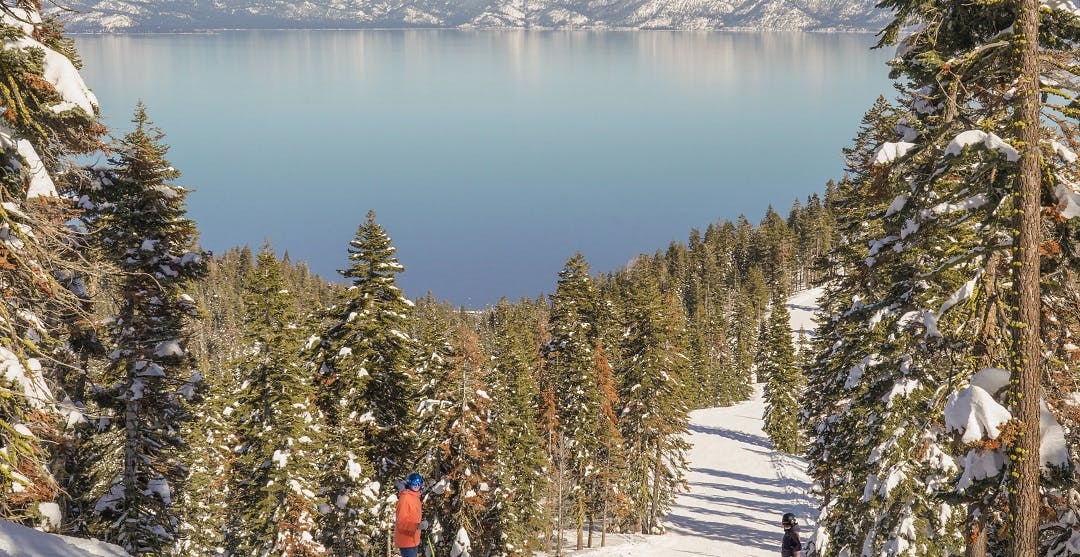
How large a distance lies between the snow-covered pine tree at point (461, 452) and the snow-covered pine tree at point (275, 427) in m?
4.76

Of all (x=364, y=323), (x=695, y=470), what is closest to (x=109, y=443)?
(x=364, y=323)

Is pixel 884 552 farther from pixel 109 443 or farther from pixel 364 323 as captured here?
pixel 109 443

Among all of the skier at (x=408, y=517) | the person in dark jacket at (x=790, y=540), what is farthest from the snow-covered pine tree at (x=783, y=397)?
the skier at (x=408, y=517)

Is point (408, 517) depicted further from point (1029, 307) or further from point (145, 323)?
point (145, 323)

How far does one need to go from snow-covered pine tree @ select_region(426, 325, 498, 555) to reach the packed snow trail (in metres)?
11.0

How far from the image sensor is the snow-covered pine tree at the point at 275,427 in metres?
26.6

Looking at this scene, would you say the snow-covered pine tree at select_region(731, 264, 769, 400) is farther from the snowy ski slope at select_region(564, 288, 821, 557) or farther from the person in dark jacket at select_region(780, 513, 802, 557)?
the person in dark jacket at select_region(780, 513, 802, 557)

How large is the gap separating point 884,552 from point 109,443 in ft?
69.8

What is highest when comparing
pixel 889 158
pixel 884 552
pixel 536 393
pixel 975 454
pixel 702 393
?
pixel 889 158

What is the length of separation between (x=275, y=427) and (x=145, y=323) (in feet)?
27.0

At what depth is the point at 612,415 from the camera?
1547 inches

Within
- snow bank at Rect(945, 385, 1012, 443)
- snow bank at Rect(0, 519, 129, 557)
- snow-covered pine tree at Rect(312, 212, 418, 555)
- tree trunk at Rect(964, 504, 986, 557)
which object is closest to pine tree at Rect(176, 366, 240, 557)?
snow-covered pine tree at Rect(312, 212, 418, 555)

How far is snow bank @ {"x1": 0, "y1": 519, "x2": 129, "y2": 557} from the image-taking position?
35.5 ft

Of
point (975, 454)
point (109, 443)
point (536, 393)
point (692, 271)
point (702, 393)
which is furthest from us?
point (692, 271)
